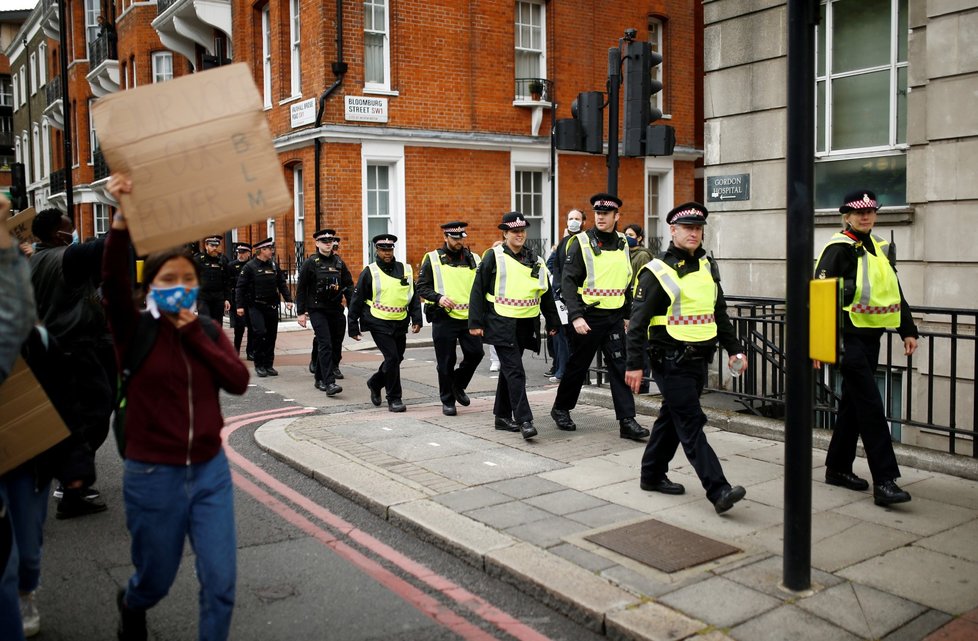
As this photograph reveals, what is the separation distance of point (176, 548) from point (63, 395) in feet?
3.59

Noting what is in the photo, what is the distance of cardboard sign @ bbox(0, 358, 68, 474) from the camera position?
3.70 meters

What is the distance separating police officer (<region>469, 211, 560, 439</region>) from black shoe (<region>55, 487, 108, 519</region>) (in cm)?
354

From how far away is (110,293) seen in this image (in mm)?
3561

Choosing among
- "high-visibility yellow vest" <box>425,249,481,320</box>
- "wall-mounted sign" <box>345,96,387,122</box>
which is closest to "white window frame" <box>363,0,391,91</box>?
"wall-mounted sign" <box>345,96,387,122</box>

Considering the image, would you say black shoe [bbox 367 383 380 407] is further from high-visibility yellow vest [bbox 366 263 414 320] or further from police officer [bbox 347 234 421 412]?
high-visibility yellow vest [bbox 366 263 414 320]

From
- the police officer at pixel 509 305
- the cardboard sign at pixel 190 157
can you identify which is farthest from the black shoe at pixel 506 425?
the cardboard sign at pixel 190 157

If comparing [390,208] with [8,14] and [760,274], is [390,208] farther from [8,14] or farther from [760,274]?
[8,14]

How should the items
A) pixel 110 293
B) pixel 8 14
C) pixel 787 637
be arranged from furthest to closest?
pixel 8 14 → pixel 787 637 → pixel 110 293

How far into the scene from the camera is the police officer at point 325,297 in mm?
11383

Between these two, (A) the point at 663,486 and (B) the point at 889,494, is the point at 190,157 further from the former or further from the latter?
(B) the point at 889,494

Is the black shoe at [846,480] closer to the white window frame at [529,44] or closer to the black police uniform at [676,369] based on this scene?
the black police uniform at [676,369]

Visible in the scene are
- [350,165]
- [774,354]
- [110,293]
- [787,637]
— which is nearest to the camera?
[110,293]

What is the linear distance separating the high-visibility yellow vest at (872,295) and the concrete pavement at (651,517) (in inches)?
46.9

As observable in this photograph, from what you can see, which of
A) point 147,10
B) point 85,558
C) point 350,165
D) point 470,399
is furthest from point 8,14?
point 85,558
